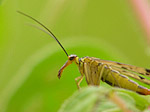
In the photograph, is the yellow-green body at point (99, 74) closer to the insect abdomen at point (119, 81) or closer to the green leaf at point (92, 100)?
the insect abdomen at point (119, 81)

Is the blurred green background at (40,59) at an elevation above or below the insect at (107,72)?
above

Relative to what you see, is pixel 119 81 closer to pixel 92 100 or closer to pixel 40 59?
pixel 40 59

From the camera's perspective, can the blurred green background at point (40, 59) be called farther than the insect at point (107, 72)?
No

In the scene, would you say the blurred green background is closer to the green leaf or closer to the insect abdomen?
the insect abdomen

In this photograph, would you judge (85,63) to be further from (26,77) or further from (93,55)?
(26,77)

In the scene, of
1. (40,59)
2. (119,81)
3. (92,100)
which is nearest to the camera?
(92,100)

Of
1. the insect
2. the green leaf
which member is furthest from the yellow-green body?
the green leaf

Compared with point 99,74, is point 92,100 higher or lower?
higher

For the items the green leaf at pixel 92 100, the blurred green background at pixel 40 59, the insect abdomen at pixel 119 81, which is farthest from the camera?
the insect abdomen at pixel 119 81

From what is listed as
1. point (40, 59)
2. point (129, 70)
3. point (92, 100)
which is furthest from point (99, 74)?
point (92, 100)

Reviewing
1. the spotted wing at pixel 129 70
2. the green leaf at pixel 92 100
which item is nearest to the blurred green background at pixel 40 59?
the spotted wing at pixel 129 70
